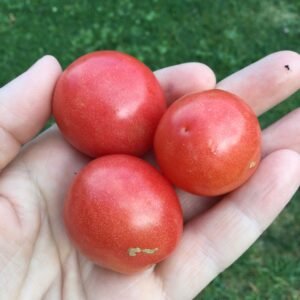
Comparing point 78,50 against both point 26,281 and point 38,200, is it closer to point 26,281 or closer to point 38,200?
point 38,200

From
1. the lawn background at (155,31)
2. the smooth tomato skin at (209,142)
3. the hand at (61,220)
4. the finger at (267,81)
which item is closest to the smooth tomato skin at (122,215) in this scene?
the smooth tomato skin at (209,142)

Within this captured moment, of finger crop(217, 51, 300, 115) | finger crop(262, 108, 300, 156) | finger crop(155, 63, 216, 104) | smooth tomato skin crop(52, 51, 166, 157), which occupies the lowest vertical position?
finger crop(262, 108, 300, 156)

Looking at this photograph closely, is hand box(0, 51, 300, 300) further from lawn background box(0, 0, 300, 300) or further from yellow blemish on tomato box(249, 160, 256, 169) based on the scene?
lawn background box(0, 0, 300, 300)

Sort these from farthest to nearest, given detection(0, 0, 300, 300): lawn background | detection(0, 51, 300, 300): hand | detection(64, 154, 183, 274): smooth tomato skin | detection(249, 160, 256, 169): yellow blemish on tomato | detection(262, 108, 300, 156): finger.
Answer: detection(0, 0, 300, 300): lawn background < detection(262, 108, 300, 156): finger < detection(0, 51, 300, 300): hand < detection(249, 160, 256, 169): yellow blemish on tomato < detection(64, 154, 183, 274): smooth tomato skin

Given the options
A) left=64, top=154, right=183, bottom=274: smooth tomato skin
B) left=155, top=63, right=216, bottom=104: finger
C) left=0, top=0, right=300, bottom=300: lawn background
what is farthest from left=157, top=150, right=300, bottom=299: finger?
left=0, top=0, right=300, bottom=300: lawn background

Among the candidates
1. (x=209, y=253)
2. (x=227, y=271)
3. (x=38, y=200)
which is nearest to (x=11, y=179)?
(x=38, y=200)

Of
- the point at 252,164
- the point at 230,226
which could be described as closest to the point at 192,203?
the point at 230,226
